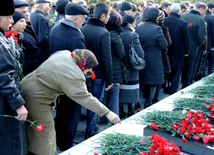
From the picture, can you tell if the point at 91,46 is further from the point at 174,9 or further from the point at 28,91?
the point at 174,9

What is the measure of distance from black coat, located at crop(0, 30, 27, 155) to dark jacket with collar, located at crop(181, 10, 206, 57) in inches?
182

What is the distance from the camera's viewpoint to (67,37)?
2912 millimetres

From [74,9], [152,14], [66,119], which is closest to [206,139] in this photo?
[66,119]

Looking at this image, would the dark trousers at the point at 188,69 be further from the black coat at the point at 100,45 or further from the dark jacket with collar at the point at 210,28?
→ the black coat at the point at 100,45

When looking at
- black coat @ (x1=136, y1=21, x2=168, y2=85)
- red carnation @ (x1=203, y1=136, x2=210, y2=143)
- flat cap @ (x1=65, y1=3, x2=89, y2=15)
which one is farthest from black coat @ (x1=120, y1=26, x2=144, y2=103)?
red carnation @ (x1=203, y1=136, x2=210, y2=143)

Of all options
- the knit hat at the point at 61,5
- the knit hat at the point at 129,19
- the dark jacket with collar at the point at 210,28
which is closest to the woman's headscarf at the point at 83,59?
the knit hat at the point at 61,5

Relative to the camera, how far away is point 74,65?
2.19 m

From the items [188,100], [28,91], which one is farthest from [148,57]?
[28,91]

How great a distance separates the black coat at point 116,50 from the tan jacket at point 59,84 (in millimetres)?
1397

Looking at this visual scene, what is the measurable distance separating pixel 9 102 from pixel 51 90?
1.41 ft

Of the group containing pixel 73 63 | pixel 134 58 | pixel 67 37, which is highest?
pixel 67 37

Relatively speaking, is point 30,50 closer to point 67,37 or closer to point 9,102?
point 67,37

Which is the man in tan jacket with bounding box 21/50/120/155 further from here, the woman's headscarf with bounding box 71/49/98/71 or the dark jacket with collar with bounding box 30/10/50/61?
the dark jacket with collar with bounding box 30/10/50/61

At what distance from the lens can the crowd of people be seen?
205 centimetres
